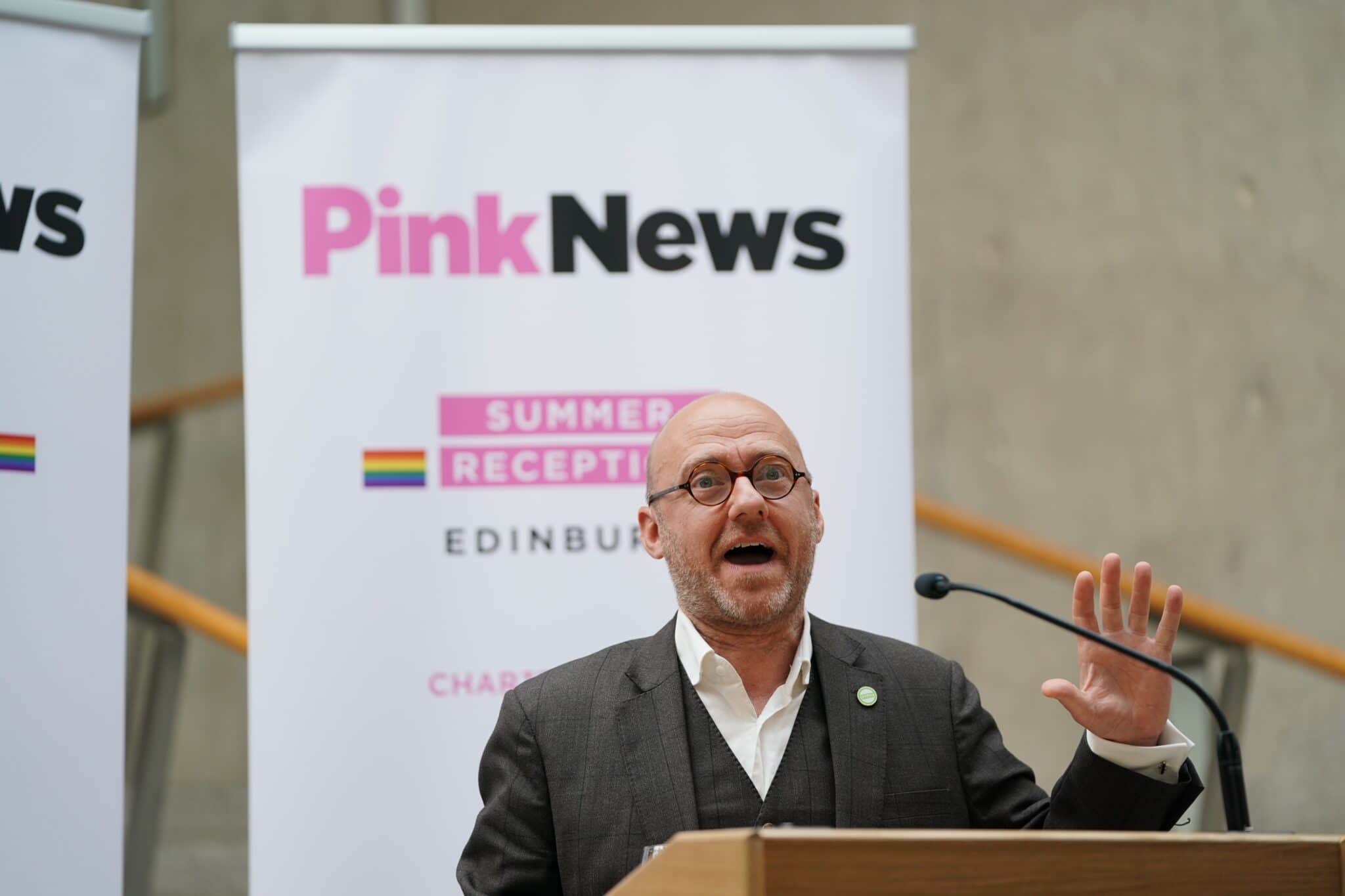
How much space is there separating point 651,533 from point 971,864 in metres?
1.13

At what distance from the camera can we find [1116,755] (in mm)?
1947

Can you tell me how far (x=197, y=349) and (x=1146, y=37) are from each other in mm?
Answer: 3274

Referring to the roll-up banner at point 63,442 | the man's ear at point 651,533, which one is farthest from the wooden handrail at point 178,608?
the man's ear at point 651,533

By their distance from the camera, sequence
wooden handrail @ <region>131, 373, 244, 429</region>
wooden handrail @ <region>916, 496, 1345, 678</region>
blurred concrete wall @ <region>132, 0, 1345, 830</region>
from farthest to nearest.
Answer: blurred concrete wall @ <region>132, 0, 1345, 830</region> → wooden handrail @ <region>131, 373, 244, 429</region> → wooden handrail @ <region>916, 496, 1345, 678</region>

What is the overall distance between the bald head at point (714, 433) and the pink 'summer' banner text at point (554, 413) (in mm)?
489

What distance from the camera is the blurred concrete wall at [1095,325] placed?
4.99 metres

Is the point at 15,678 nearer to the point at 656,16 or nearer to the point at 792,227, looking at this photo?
the point at 792,227

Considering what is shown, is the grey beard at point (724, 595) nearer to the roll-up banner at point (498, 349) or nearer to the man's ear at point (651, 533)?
the man's ear at point (651, 533)

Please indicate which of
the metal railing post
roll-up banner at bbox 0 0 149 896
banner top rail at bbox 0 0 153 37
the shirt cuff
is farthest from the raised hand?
banner top rail at bbox 0 0 153 37

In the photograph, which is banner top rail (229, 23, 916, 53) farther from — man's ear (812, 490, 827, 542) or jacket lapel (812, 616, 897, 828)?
jacket lapel (812, 616, 897, 828)

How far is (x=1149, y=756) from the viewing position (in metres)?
1.94

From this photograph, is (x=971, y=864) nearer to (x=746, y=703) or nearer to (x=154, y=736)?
(x=746, y=703)

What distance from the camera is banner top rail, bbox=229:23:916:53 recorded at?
2855 mm

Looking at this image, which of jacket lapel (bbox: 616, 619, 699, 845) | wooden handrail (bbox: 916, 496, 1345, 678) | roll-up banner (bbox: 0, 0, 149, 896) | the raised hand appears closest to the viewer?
the raised hand
